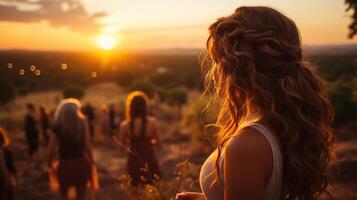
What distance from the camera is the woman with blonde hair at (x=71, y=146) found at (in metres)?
5.41

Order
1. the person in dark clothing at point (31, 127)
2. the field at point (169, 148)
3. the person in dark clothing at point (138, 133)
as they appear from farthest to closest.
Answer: the person in dark clothing at point (31, 127) < the person in dark clothing at point (138, 133) < the field at point (169, 148)

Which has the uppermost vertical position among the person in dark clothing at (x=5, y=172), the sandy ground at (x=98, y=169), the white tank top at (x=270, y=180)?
the white tank top at (x=270, y=180)

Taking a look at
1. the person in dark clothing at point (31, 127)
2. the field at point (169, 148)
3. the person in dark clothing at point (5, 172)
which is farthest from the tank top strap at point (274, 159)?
the person in dark clothing at point (31, 127)

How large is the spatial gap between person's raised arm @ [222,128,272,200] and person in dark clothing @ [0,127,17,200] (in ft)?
13.2

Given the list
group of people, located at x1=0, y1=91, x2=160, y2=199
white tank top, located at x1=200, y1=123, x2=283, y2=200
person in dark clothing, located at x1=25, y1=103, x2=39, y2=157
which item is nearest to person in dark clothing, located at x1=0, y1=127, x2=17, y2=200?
group of people, located at x1=0, y1=91, x2=160, y2=199

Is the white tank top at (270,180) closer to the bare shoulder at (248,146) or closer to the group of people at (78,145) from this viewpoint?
the bare shoulder at (248,146)

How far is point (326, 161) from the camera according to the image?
2104 mm

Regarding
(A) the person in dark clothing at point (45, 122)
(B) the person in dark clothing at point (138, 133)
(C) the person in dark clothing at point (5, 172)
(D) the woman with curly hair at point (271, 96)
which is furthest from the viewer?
(A) the person in dark clothing at point (45, 122)

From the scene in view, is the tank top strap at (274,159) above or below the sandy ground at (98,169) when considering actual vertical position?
above

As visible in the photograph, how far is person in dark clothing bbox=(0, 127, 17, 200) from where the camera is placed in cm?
517

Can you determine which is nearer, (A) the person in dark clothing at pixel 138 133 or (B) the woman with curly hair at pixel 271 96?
(B) the woman with curly hair at pixel 271 96

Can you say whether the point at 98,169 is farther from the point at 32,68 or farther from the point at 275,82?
the point at 275,82

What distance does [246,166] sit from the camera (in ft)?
5.36

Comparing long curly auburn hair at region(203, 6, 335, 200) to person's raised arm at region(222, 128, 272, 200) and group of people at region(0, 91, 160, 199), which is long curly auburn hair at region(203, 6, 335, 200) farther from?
group of people at region(0, 91, 160, 199)
